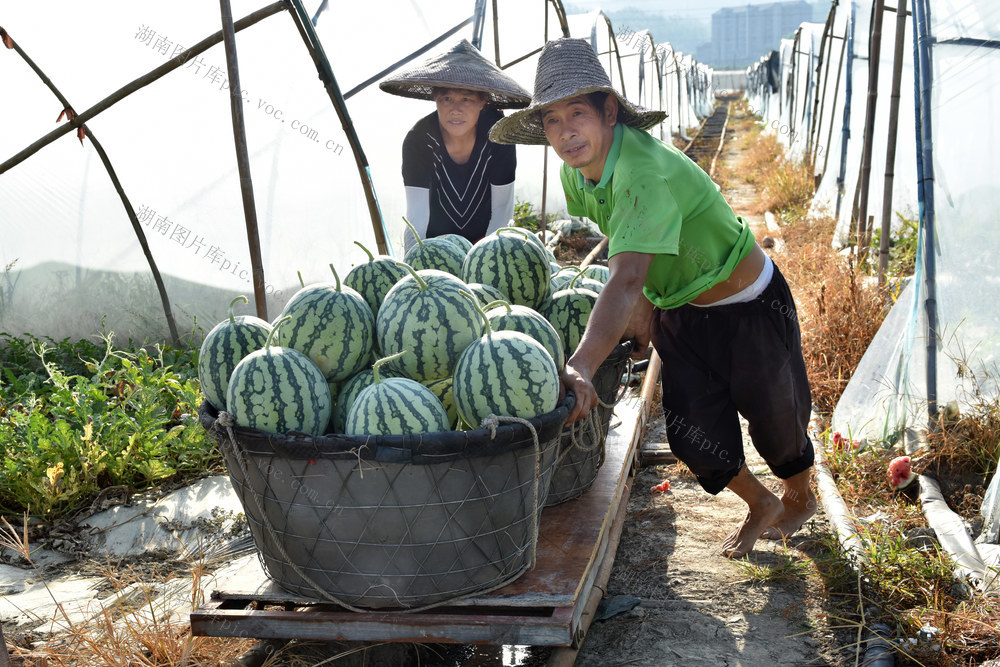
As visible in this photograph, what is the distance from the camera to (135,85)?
416 centimetres

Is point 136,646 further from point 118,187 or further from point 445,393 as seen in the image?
point 118,187

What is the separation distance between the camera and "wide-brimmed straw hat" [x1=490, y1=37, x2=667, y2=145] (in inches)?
96.8

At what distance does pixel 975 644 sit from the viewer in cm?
231

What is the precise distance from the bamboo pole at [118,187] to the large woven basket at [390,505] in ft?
10.6

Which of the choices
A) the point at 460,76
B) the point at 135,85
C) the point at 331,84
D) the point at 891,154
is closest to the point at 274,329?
the point at 460,76

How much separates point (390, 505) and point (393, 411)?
213 mm

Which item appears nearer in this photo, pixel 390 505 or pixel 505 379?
pixel 390 505

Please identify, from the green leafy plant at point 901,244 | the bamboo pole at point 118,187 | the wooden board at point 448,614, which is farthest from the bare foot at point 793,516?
the bamboo pole at point 118,187

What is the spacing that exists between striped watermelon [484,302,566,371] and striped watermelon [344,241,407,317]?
405 millimetres

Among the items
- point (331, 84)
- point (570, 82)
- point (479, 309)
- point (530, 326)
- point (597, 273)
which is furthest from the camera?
point (331, 84)

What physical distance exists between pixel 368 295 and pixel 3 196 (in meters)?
3.26

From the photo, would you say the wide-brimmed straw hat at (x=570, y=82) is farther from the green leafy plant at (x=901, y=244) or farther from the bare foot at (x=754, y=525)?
the green leafy plant at (x=901, y=244)

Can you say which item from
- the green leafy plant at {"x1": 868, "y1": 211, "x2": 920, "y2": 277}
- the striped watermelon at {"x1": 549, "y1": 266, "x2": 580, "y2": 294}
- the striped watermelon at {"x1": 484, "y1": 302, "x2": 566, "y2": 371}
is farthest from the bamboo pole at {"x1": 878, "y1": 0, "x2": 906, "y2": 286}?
the striped watermelon at {"x1": 484, "y1": 302, "x2": 566, "y2": 371}

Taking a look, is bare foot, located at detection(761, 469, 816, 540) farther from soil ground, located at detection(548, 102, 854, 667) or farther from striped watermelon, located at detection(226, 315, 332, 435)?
striped watermelon, located at detection(226, 315, 332, 435)
